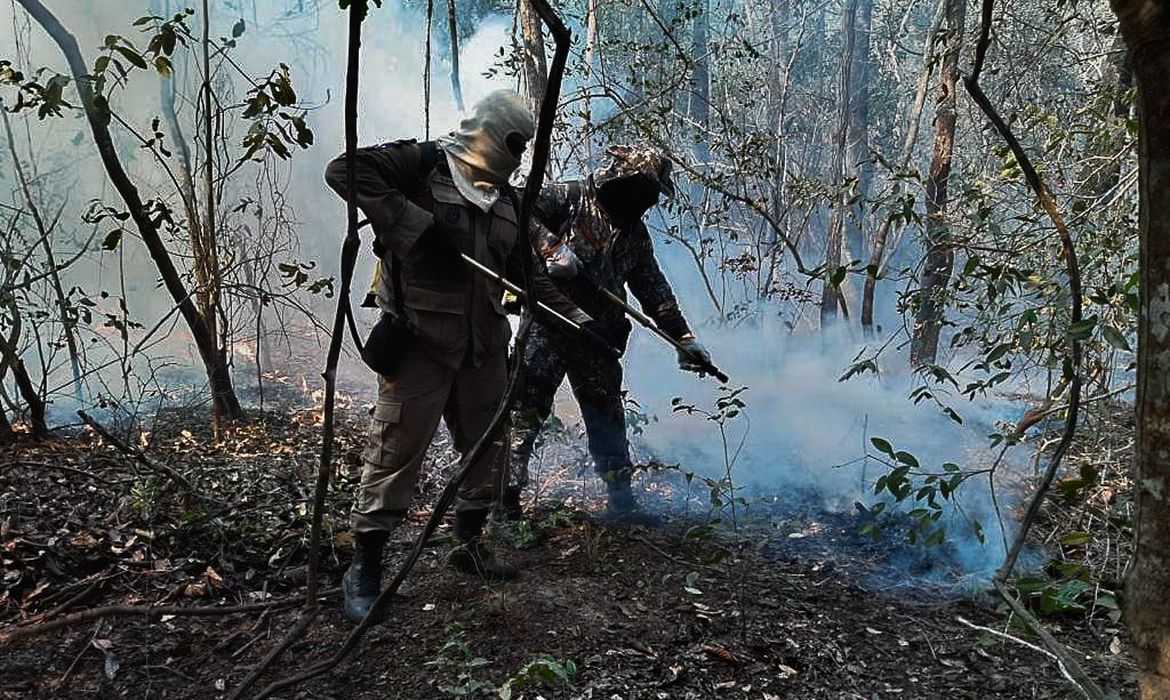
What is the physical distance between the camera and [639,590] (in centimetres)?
316

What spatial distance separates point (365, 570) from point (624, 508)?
A: 1.75 m

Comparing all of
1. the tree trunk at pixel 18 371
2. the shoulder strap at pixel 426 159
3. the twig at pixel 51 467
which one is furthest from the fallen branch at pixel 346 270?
the tree trunk at pixel 18 371

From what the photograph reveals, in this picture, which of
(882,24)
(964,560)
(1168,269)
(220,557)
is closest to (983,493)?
(964,560)

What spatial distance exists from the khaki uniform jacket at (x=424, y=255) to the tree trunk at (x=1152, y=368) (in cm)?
216

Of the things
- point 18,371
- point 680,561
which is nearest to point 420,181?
point 680,561

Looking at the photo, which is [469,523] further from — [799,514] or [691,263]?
[691,263]

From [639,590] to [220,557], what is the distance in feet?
5.84

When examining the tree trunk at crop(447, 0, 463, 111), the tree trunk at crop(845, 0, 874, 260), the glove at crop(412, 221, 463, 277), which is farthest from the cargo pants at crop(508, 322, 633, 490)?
the tree trunk at crop(845, 0, 874, 260)

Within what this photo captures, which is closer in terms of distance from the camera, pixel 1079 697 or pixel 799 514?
pixel 1079 697

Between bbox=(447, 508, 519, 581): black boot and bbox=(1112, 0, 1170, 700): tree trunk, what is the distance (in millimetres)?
2396

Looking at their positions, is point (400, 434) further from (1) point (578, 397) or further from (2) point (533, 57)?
(2) point (533, 57)

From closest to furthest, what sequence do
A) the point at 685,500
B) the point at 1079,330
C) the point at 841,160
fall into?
the point at 1079,330
the point at 685,500
the point at 841,160

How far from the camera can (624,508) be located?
166 inches

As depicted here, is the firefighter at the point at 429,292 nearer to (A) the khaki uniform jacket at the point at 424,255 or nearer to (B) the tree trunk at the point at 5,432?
(A) the khaki uniform jacket at the point at 424,255
